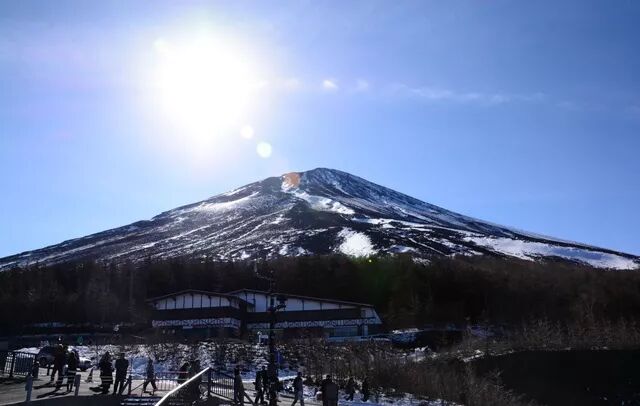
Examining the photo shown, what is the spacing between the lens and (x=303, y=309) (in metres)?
59.6

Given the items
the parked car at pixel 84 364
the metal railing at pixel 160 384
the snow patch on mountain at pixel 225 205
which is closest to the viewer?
the metal railing at pixel 160 384

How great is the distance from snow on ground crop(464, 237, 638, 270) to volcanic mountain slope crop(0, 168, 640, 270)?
0.71 ft

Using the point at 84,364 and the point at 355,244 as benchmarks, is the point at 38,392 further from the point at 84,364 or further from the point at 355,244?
the point at 355,244

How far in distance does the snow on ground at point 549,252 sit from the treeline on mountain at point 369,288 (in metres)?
30.5

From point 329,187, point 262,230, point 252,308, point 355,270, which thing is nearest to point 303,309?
point 252,308

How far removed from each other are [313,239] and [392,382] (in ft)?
259

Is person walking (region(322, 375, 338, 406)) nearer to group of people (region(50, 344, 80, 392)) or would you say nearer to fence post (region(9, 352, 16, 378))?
group of people (region(50, 344, 80, 392))

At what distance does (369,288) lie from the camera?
6712cm

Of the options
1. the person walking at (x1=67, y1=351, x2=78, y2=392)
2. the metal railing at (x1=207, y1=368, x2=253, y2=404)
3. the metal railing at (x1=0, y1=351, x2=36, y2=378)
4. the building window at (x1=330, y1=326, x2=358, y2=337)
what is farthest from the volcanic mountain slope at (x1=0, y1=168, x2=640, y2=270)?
the metal railing at (x1=207, y1=368, x2=253, y2=404)

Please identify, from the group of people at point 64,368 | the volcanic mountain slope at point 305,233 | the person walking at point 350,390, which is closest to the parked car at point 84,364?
the group of people at point 64,368

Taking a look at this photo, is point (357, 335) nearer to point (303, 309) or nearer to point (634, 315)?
point (303, 309)

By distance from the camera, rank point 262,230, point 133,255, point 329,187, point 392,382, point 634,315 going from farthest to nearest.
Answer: point 329,187 → point 262,230 → point 133,255 → point 634,315 → point 392,382

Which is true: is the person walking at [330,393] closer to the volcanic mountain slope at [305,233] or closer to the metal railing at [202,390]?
the metal railing at [202,390]

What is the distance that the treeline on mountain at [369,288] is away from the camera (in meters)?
58.9
